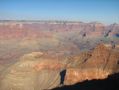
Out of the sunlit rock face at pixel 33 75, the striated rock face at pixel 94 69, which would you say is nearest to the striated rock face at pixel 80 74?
the striated rock face at pixel 94 69

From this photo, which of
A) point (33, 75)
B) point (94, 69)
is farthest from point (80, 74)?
point (33, 75)

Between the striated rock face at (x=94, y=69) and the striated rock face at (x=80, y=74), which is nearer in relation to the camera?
the striated rock face at (x=94, y=69)

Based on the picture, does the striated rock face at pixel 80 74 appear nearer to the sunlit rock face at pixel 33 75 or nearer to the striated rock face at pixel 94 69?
the striated rock face at pixel 94 69

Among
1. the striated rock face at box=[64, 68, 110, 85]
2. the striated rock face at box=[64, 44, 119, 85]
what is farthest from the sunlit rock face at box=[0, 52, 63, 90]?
the striated rock face at box=[64, 44, 119, 85]

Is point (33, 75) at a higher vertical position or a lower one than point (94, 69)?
lower

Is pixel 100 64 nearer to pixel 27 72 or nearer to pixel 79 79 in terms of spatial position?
pixel 79 79

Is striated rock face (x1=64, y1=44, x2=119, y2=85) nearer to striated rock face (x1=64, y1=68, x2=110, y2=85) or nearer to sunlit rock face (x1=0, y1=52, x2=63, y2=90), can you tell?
striated rock face (x1=64, y1=68, x2=110, y2=85)

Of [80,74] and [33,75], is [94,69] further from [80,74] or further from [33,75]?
[33,75]
